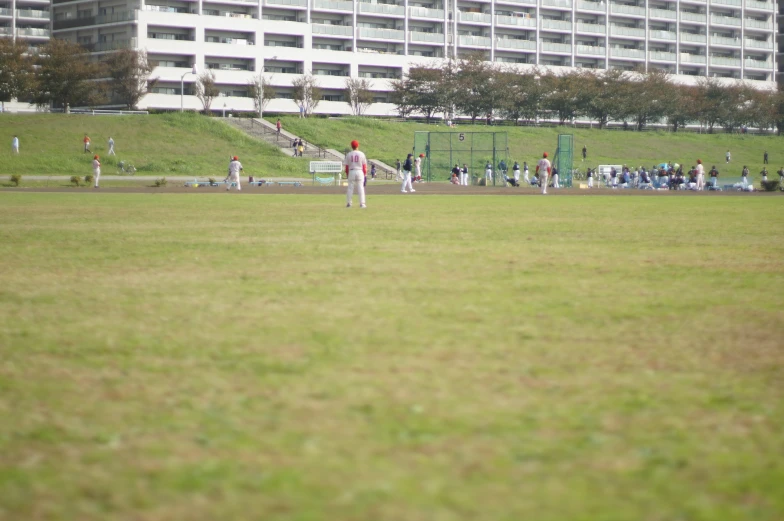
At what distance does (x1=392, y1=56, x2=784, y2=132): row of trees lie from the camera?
99.6 m

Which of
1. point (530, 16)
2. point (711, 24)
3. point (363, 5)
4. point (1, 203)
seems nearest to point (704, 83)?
point (711, 24)

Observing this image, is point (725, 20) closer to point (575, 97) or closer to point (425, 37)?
point (575, 97)

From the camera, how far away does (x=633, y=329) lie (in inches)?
339

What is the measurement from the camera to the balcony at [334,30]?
102 meters

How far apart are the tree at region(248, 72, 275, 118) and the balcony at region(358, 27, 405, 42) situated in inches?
557

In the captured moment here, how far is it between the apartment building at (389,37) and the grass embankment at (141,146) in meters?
15.1

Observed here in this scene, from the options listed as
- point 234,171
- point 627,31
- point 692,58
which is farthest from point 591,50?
point 234,171

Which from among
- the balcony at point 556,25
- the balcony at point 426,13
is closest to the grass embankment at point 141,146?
the balcony at point 426,13

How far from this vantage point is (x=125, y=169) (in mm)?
65375

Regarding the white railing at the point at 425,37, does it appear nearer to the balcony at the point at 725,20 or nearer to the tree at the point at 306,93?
the tree at the point at 306,93

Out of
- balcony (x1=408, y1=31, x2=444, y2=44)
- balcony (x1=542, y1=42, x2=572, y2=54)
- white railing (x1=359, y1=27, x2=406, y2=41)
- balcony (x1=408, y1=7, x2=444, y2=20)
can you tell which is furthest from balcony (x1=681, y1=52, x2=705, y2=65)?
white railing (x1=359, y1=27, x2=406, y2=41)

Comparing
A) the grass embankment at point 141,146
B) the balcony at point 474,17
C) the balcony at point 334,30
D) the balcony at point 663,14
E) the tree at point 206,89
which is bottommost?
the grass embankment at point 141,146

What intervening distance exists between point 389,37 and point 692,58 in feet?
139

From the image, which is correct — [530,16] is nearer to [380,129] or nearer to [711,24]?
[711,24]
